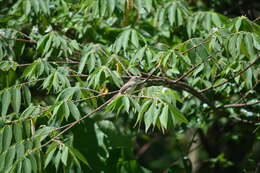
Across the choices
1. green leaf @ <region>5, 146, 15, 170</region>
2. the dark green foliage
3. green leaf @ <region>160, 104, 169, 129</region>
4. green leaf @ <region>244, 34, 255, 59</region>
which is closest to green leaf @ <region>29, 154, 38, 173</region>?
the dark green foliage

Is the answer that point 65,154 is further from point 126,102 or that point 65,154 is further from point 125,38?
point 125,38

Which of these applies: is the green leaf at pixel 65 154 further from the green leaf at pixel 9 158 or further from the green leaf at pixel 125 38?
the green leaf at pixel 125 38

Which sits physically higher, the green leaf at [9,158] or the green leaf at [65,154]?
the green leaf at [65,154]

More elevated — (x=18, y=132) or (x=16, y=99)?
(x=16, y=99)

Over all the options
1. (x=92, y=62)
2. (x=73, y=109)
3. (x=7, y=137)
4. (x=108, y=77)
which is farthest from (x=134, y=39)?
(x=7, y=137)

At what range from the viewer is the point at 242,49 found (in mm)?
2359

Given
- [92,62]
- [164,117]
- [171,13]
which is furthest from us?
[171,13]

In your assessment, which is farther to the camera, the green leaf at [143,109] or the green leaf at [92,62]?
the green leaf at [92,62]

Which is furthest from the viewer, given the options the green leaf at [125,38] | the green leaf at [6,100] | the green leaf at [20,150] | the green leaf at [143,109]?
the green leaf at [125,38]

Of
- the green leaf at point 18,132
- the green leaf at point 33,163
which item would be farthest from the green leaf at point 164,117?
the green leaf at point 18,132

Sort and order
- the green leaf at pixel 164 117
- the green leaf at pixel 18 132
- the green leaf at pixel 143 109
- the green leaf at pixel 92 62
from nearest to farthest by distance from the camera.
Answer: the green leaf at pixel 164 117
the green leaf at pixel 143 109
the green leaf at pixel 18 132
the green leaf at pixel 92 62

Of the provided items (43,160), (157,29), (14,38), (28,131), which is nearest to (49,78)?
(28,131)

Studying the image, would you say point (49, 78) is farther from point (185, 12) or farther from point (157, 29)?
point (157, 29)

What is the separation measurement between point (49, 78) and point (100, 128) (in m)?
0.97
